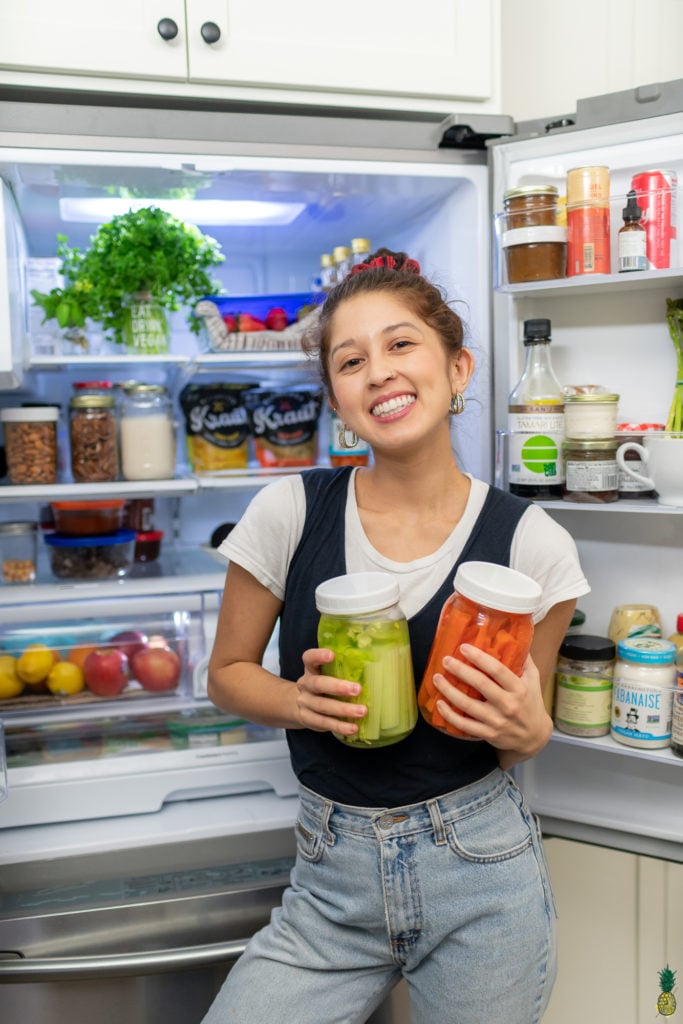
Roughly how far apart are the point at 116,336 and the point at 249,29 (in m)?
0.56

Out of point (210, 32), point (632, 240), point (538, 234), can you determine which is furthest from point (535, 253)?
point (210, 32)

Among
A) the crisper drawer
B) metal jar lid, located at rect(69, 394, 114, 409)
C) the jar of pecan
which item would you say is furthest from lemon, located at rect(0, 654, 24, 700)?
metal jar lid, located at rect(69, 394, 114, 409)

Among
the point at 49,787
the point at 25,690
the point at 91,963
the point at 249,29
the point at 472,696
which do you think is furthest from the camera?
the point at 25,690

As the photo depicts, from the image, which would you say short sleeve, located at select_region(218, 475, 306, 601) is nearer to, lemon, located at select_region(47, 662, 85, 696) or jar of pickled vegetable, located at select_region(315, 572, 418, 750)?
jar of pickled vegetable, located at select_region(315, 572, 418, 750)

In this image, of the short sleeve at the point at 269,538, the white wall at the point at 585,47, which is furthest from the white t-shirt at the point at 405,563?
the white wall at the point at 585,47

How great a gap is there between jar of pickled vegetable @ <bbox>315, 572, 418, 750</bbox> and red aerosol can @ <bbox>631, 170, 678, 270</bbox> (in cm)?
74

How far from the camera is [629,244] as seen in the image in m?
1.27

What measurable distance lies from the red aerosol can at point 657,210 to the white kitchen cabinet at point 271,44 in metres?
0.34

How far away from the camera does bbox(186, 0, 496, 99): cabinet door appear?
1.34 metres

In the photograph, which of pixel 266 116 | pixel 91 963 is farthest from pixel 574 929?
pixel 266 116

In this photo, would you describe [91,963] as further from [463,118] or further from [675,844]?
[463,118]

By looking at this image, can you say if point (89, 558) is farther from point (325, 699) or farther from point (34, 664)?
point (325, 699)

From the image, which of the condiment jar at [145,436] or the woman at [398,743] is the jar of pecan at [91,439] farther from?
the woman at [398,743]

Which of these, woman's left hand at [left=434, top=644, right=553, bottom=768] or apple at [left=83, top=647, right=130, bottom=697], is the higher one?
woman's left hand at [left=434, top=644, right=553, bottom=768]
